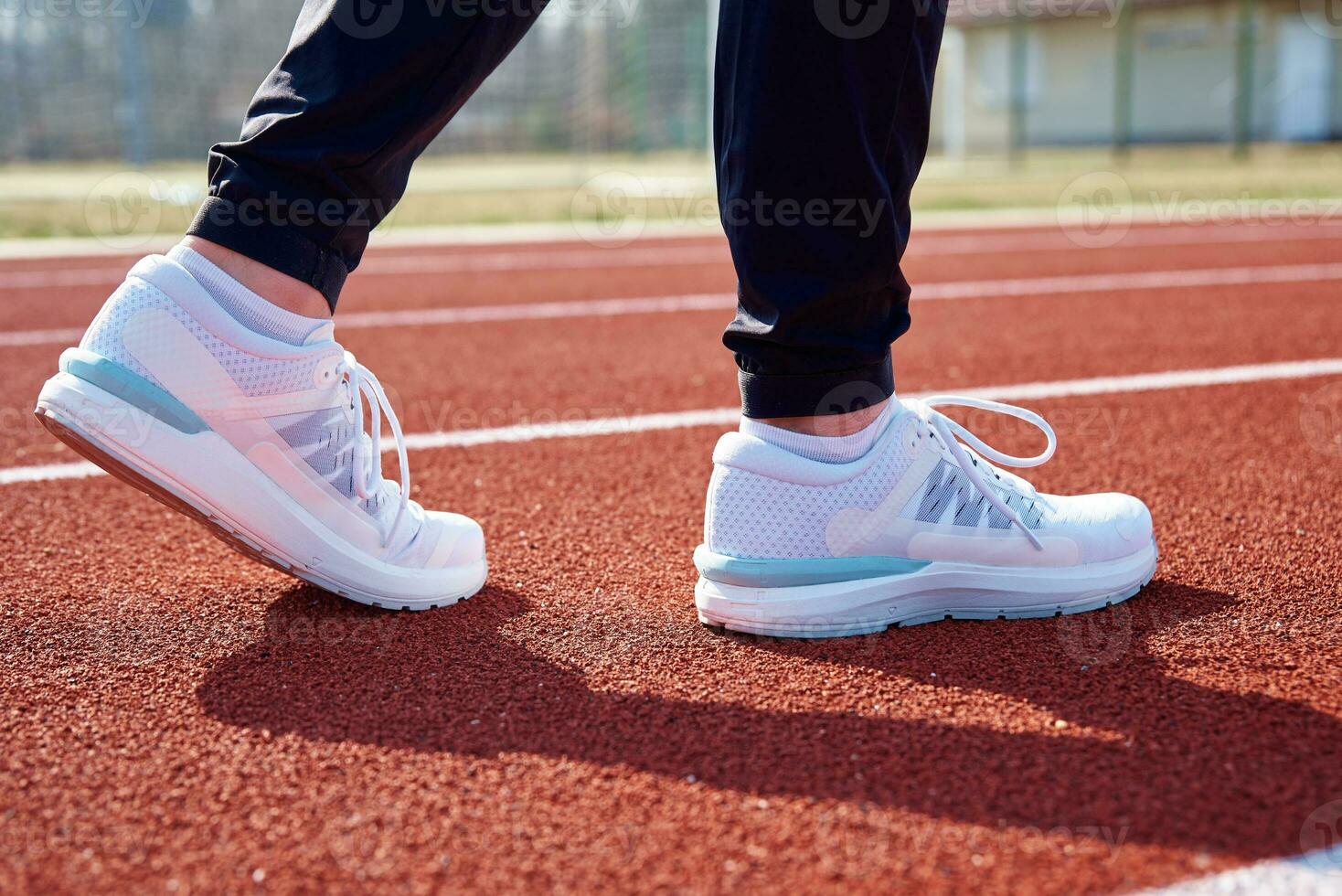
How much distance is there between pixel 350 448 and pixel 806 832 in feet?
2.60

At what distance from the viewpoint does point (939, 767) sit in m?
1.20

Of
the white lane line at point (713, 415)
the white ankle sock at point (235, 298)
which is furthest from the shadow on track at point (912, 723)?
the white lane line at point (713, 415)

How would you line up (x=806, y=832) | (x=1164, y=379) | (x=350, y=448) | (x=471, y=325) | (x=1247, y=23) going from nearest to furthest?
(x=806, y=832), (x=350, y=448), (x=1164, y=379), (x=471, y=325), (x=1247, y=23)

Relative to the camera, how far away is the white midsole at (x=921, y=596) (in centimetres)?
154

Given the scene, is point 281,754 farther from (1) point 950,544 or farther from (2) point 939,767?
(1) point 950,544

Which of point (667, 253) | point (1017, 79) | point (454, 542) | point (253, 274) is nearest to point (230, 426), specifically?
point (253, 274)

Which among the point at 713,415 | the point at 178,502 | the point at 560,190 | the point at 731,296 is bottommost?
the point at 560,190

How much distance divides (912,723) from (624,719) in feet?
1.00

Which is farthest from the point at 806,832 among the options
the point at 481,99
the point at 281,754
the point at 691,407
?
the point at 481,99

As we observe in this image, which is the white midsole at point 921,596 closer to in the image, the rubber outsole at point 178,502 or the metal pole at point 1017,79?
the rubber outsole at point 178,502

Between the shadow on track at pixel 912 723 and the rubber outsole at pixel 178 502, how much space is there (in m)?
0.04

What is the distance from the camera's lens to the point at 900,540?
1.58m

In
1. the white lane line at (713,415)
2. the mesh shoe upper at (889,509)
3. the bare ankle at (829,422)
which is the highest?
the bare ankle at (829,422)

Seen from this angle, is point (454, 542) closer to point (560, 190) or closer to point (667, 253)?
point (667, 253)
